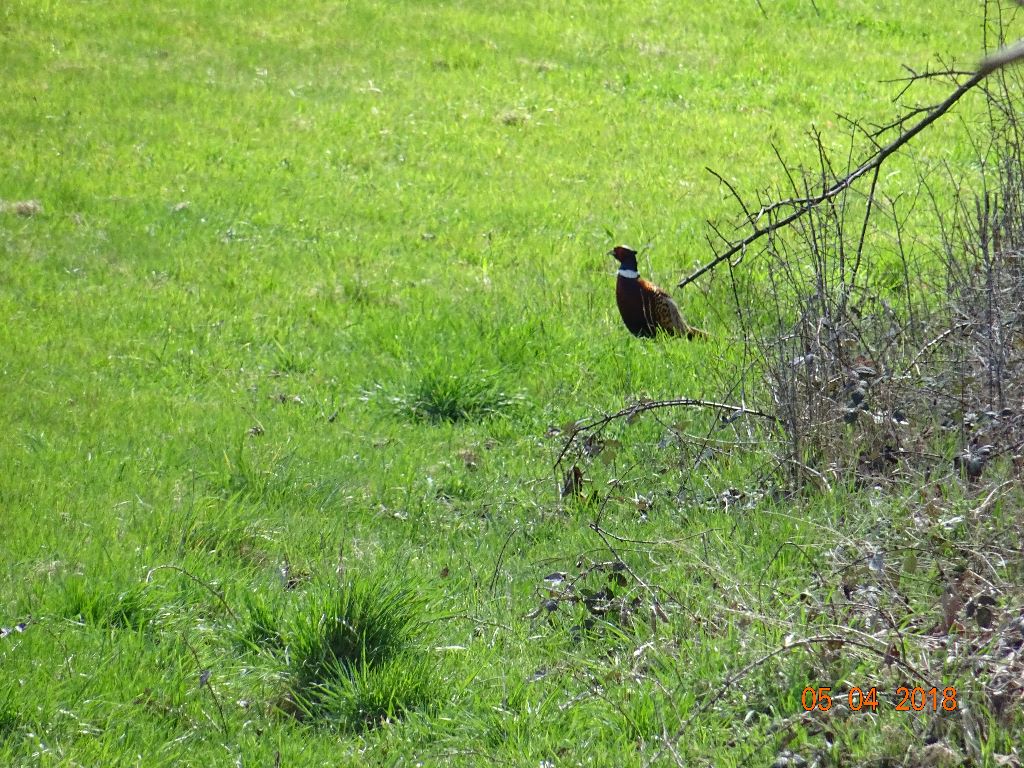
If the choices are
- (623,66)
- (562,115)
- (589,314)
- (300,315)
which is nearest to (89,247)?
(300,315)

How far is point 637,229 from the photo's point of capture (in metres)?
9.98

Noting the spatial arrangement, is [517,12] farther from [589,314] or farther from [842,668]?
[842,668]

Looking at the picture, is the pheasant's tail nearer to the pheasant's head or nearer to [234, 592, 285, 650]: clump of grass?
the pheasant's head

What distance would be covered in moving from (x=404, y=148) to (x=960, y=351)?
7.62 metres

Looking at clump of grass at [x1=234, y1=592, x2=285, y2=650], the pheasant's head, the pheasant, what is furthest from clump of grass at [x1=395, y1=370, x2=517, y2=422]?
clump of grass at [x1=234, y1=592, x2=285, y2=650]

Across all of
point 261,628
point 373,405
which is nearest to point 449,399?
point 373,405

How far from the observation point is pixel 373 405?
6672 mm

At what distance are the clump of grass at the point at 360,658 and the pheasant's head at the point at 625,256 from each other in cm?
473

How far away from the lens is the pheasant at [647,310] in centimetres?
763

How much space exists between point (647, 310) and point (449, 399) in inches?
66.6
